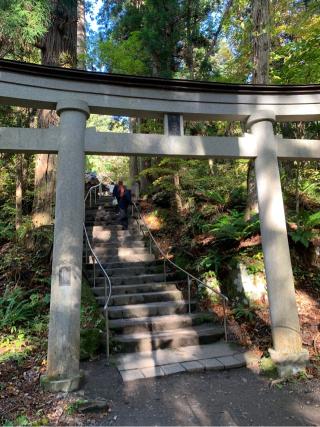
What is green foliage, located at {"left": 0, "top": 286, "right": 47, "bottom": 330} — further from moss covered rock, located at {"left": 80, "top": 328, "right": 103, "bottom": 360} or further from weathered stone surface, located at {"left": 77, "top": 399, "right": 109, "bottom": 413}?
weathered stone surface, located at {"left": 77, "top": 399, "right": 109, "bottom": 413}

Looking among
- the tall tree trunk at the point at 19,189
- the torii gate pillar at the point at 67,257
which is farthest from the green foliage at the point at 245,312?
the tall tree trunk at the point at 19,189

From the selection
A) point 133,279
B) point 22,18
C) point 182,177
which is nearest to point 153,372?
point 133,279

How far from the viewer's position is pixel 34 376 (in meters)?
4.85

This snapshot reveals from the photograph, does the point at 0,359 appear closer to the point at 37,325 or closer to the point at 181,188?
the point at 37,325

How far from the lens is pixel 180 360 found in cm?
550

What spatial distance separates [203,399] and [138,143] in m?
3.75

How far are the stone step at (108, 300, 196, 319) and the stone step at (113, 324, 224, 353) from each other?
0.56 metres

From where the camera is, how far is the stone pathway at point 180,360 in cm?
512

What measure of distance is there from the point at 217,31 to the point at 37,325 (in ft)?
39.5

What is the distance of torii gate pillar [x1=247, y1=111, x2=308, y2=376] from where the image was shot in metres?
5.14

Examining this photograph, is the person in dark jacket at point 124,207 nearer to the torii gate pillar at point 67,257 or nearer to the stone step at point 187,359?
the stone step at point 187,359

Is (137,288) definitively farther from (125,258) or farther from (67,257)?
(67,257)

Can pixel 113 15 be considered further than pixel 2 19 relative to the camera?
Yes

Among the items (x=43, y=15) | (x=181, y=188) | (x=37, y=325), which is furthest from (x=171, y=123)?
(x=181, y=188)
